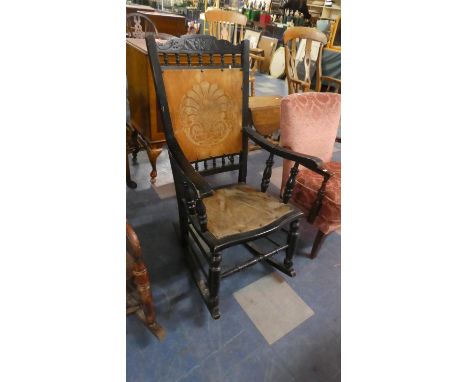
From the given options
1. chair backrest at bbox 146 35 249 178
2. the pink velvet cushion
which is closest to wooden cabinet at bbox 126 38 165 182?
chair backrest at bbox 146 35 249 178

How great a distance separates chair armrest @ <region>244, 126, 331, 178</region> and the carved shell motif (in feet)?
0.49

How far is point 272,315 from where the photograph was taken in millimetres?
1401

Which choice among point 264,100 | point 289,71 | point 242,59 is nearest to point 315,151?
point 242,59

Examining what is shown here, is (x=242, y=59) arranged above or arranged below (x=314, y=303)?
above

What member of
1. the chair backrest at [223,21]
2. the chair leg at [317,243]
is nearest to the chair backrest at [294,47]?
the chair backrest at [223,21]

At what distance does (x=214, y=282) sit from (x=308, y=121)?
1049 millimetres

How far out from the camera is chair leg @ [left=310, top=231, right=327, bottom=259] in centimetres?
168

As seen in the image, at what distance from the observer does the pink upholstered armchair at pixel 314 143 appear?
60.9 inches

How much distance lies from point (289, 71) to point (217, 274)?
2.33 metres

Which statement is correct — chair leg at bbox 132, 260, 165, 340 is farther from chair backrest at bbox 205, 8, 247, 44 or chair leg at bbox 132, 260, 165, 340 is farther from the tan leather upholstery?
chair backrest at bbox 205, 8, 247, 44

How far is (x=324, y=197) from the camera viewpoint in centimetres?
155

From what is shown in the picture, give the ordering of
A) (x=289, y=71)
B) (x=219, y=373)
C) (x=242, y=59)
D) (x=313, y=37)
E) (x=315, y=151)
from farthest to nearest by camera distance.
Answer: (x=289, y=71) < (x=313, y=37) < (x=315, y=151) < (x=242, y=59) < (x=219, y=373)

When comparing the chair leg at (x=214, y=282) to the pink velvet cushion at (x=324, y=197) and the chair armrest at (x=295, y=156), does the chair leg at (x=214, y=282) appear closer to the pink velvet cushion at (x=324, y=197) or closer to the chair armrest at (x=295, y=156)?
the chair armrest at (x=295, y=156)
